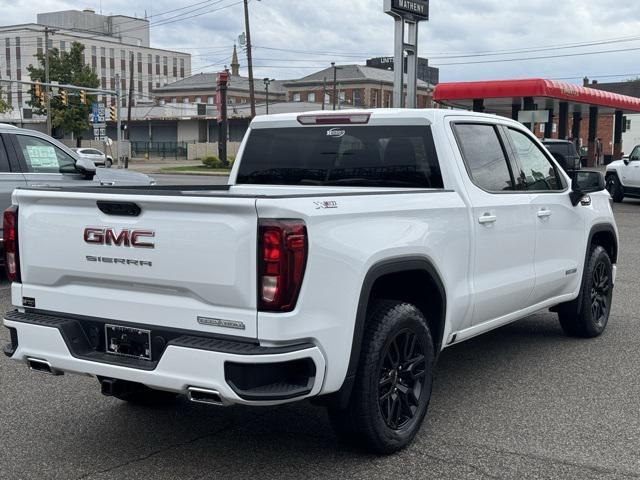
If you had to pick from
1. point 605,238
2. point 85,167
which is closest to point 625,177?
point 605,238

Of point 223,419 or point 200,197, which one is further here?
point 223,419

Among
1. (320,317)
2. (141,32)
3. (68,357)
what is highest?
(141,32)

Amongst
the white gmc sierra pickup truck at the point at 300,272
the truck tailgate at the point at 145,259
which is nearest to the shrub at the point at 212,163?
the white gmc sierra pickup truck at the point at 300,272

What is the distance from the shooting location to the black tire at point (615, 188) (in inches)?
927

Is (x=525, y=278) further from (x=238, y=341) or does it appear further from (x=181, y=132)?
(x=181, y=132)

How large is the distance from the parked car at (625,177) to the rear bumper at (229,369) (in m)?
21.0

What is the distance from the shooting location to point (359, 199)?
4.11 metres

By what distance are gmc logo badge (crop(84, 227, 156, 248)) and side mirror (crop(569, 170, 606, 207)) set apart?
3895mm

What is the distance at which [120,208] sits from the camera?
157 inches

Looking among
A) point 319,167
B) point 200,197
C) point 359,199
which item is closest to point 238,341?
point 200,197

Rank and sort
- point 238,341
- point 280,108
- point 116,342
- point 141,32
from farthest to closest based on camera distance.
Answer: point 141,32, point 280,108, point 116,342, point 238,341

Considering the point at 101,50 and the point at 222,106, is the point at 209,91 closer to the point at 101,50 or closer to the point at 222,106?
the point at 101,50

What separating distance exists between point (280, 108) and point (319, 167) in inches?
3088

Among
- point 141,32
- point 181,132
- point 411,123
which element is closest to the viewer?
point 411,123
